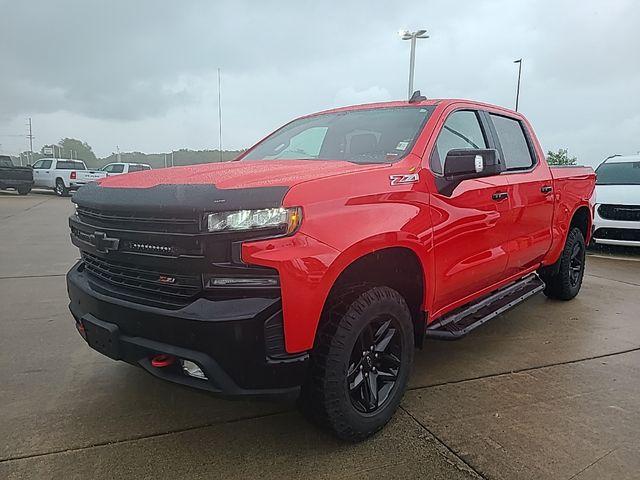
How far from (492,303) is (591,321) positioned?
5.09 ft

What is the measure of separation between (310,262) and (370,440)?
3.63 feet

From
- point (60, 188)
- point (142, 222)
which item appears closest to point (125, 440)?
point (142, 222)

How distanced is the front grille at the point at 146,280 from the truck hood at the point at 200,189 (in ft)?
0.92

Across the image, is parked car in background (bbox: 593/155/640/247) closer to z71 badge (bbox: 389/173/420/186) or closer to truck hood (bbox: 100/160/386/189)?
z71 badge (bbox: 389/173/420/186)

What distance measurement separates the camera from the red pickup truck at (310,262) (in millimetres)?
2117

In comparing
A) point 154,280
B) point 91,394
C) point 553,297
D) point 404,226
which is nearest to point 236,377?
point 154,280

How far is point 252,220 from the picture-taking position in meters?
2.12

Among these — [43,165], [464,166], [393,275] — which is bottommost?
[393,275]

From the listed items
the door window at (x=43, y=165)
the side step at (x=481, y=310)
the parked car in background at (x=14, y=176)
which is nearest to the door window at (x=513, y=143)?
the side step at (x=481, y=310)

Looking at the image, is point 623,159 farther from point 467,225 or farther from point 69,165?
point 69,165

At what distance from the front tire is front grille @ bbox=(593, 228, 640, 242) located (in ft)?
22.8

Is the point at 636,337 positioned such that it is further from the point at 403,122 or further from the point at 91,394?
the point at 91,394

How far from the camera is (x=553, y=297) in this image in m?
5.46

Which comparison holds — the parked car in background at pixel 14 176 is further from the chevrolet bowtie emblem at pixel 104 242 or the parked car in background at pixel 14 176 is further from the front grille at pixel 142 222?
the chevrolet bowtie emblem at pixel 104 242
